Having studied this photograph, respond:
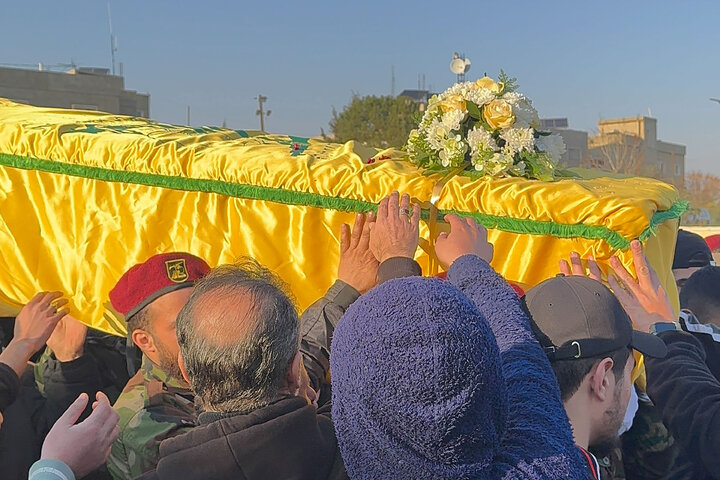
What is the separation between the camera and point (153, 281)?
2295 mm

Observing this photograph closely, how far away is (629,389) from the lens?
1760 mm

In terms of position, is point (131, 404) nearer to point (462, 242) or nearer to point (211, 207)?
point (211, 207)

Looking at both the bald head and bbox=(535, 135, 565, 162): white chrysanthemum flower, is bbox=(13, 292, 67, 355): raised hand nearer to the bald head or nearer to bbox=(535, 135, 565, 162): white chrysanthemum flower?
the bald head

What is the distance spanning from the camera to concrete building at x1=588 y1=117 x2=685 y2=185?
29.3m

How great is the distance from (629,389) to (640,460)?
1.38 feet

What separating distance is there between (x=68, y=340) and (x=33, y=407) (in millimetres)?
302

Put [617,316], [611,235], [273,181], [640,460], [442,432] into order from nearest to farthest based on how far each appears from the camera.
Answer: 1. [442,432]
2. [617,316]
3. [640,460]
4. [611,235]
5. [273,181]

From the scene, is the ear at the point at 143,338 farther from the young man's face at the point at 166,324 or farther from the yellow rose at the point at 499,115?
the yellow rose at the point at 499,115

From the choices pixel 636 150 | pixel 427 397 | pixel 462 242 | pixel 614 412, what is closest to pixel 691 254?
pixel 462 242

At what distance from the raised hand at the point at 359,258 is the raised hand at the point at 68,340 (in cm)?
110

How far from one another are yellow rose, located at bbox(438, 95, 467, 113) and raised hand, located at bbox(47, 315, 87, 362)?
A: 5.22 feet

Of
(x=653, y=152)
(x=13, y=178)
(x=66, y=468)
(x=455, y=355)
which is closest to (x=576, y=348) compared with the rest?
(x=455, y=355)

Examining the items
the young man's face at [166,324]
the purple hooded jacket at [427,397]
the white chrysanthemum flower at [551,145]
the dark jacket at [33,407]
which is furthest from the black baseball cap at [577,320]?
the dark jacket at [33,407]

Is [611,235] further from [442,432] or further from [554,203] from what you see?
[442,432]
